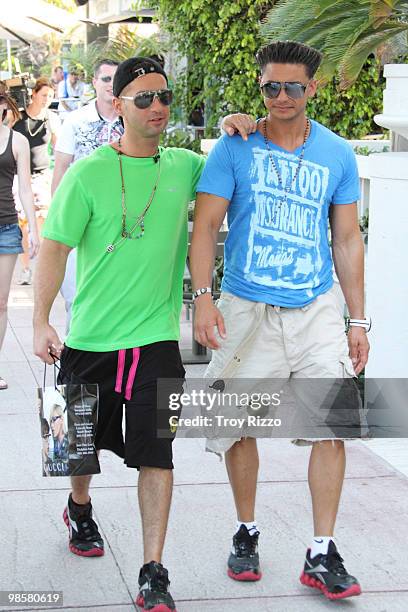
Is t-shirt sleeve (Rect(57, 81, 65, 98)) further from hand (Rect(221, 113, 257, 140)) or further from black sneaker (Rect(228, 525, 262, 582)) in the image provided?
black sneaker (Rect(228, 525, 262, 582))

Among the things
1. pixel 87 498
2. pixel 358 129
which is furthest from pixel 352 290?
pixel 358 129

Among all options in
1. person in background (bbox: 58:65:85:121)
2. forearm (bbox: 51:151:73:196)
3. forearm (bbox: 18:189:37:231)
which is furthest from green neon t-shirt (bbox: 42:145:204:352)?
person in background (bbox: 58:65:85:121)

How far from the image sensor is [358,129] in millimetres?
13297

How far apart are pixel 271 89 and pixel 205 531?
1.92 metres

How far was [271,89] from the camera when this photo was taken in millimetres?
4105

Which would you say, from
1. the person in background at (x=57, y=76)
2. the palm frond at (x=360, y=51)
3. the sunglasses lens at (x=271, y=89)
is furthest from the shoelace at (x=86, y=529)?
the person in background at (x=57, y=76)

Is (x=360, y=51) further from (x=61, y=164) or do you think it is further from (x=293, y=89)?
(x=293, y=89)

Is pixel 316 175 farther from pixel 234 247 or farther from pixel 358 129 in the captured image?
pixel 358 129

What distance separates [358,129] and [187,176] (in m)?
9.44

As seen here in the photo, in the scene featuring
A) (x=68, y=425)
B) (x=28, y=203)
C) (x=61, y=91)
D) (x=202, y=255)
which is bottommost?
(x=61, y=91)

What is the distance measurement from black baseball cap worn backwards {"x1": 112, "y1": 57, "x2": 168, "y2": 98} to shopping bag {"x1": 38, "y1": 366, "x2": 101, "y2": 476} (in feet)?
3.67

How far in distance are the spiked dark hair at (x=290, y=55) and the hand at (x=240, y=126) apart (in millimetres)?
205

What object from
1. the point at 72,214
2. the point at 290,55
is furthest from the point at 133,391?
the point at 290,55

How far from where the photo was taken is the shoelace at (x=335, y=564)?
408cm
